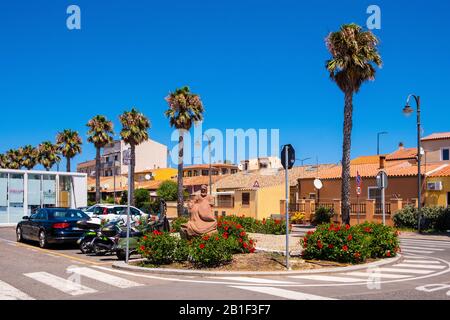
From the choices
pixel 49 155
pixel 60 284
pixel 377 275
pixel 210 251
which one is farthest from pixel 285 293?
pixel 49 155

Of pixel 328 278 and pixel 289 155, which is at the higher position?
pixel 289 155

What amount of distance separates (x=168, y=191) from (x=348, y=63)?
43.5 m

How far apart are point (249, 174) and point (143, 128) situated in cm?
1655

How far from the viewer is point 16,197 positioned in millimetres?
40812

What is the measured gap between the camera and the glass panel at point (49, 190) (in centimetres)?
4281

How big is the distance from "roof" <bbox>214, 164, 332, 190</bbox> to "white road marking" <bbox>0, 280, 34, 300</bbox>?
131 ft

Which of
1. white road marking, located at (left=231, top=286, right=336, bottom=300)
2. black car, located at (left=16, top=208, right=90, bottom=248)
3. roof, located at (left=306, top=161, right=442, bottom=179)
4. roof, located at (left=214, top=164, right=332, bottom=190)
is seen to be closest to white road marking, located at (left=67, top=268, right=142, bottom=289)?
white road marking, located at (left=231, top=286, right=336, bottom=300)

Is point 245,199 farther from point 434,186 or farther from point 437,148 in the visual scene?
point 434,186

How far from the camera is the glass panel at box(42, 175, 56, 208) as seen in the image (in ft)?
140

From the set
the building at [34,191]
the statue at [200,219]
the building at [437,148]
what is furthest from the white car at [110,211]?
the building at [437,148]

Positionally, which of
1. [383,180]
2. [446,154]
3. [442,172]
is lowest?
[383,180]

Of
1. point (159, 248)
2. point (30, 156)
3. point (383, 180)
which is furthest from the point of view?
point (30, 156)

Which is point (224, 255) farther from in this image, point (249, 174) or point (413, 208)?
point (249, 174)
